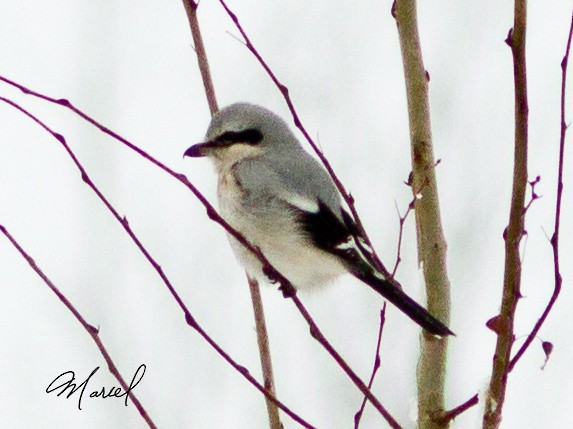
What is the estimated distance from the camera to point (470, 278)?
17.9ft

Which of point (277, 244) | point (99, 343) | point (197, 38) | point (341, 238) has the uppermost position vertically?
point (197, 38)

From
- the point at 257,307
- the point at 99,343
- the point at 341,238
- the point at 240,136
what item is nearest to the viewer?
the point at 99,343

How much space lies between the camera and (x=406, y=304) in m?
2.12

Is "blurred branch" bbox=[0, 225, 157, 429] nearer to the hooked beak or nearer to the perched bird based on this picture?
the perched bird

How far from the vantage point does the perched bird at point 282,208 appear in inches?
98.0

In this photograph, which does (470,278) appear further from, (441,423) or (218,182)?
(441,423)

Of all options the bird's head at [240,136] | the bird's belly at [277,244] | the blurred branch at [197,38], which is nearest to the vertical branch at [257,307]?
the blurred branch at [197,38]

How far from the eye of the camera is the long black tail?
1.98 m

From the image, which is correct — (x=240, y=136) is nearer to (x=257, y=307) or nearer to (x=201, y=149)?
(x=201, y=149)

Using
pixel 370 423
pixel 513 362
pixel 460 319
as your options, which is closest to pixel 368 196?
pixel 460 319

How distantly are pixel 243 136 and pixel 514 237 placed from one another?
1423mm

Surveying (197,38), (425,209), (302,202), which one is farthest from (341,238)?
(197,38)

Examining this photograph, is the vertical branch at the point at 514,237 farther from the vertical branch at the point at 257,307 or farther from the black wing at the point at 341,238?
the black wing at the point at 341,238

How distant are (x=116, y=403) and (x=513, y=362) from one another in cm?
338
